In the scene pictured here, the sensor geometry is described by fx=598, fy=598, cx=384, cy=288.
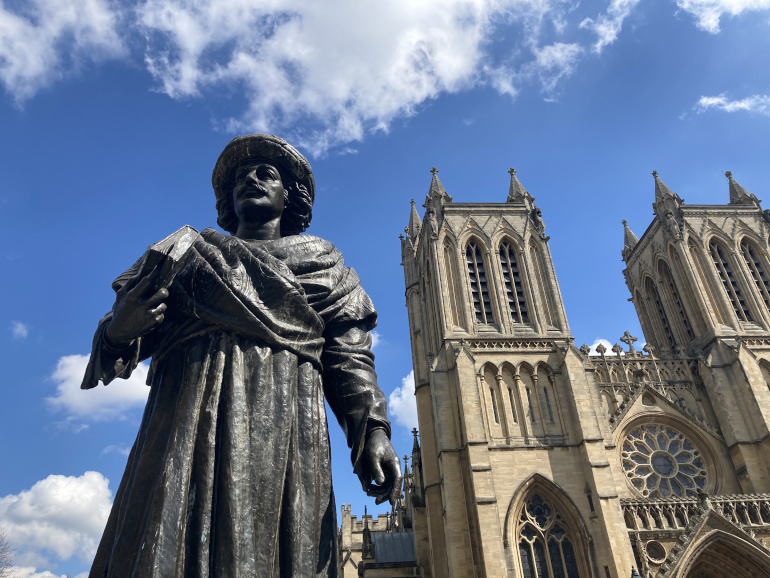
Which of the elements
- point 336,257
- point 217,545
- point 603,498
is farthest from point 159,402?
point 603,498

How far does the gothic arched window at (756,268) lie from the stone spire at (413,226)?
17658 millimetres

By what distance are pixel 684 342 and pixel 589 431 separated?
10.3 meters

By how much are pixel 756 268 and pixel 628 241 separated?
337 inches

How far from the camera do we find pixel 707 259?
28.2 metres

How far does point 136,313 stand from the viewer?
6.89 feet

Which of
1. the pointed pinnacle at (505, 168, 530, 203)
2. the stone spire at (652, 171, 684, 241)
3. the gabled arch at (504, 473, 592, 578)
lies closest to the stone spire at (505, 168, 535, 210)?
the pointed pinnacle at (505, 168, 530, 203)

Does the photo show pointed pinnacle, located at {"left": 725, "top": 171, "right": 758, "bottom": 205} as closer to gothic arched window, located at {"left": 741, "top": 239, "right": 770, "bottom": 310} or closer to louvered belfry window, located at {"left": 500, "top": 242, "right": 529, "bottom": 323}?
gothic arched window, located at {"left": 741, "top": 239, "right": 770, "bottom": 310}

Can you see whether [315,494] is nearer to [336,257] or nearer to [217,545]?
[217,545]

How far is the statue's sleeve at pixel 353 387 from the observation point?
2400mm

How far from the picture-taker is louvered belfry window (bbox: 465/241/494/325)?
25609mm

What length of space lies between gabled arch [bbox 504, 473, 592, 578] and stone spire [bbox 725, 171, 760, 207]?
2009 cm

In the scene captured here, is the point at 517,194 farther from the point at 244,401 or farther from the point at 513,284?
the point at 244,401

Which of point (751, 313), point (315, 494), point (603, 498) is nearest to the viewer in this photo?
point (315, 494)

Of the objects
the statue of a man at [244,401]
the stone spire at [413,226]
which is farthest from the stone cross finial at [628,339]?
the statue of a man at [244,401]
